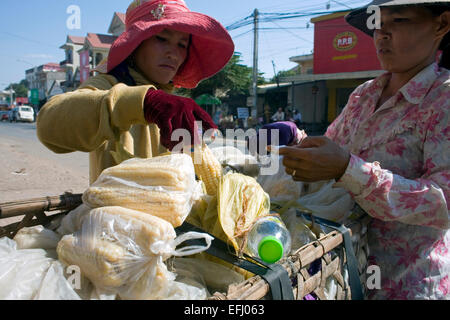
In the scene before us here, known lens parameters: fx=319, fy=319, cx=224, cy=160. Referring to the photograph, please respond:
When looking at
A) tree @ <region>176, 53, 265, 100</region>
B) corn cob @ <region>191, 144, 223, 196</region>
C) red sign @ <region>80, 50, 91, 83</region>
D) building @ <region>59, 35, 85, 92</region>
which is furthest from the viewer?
building @ <region>59, 35, 85, 92</region>

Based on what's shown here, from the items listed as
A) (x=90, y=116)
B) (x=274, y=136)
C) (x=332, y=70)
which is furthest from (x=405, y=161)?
(x=332, y=70)

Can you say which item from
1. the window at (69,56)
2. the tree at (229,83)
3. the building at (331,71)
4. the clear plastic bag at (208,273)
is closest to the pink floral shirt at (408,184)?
the clear plastic bag at (208,273)

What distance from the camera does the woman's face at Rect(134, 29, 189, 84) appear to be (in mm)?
1542

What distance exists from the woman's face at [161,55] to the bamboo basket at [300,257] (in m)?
0.71

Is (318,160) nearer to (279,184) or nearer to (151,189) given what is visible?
(279,184)

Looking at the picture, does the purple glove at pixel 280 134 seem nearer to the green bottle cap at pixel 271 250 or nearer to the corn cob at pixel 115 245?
the green bottle cap at pixel 271 250

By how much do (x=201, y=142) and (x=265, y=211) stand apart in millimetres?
337

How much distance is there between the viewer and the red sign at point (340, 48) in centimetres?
1561

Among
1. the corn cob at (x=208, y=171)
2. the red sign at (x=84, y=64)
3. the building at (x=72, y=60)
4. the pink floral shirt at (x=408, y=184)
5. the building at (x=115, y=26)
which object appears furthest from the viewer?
the building at (x=72, y=60)

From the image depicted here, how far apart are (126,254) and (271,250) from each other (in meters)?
0.38

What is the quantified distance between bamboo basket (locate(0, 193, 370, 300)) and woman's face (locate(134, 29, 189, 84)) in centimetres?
71

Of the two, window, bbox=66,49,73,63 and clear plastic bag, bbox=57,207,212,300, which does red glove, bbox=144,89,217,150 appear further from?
window, bbox=66,49,73,63

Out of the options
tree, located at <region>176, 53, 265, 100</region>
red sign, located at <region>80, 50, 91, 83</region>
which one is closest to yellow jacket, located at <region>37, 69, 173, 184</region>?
tree, located at <region>176, 53, 265, 100</region>
